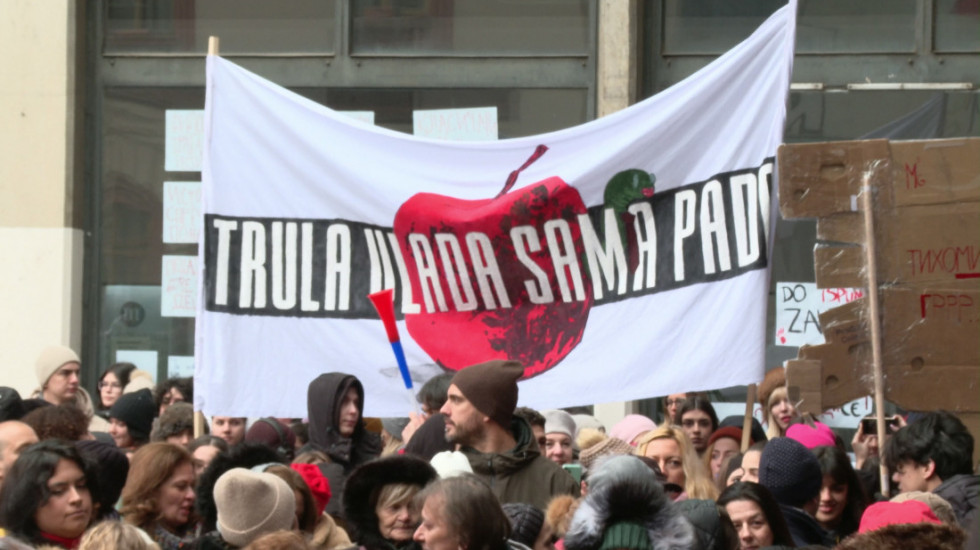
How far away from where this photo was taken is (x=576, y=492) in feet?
18.6

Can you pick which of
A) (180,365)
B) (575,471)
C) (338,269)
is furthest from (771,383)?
(180,365)

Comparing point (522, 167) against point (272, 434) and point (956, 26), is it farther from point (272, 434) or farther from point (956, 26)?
point (956, 26)

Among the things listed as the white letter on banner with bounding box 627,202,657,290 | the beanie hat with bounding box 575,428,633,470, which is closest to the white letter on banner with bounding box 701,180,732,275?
the white letter on banner with bounding box 627,202,657,290

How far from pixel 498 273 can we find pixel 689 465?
1.84 m

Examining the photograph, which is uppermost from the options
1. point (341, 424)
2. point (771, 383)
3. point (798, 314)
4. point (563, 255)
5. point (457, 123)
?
point (457, 123)

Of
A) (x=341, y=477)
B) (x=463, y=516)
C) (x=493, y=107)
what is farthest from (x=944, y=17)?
(x=463, y=516)

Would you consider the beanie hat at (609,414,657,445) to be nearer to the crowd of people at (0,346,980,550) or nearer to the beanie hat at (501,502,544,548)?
the crowd of people at (0,346,980,550)

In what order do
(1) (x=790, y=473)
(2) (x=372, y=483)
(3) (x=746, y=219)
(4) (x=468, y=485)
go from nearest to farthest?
(4) (x=468, y=485) < (2) (x=372, y=483) < (1) (x=790, y=473) < (3) (x=746, y=219)

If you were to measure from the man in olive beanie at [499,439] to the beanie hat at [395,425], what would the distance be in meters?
2.42

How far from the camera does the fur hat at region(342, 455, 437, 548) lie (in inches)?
202

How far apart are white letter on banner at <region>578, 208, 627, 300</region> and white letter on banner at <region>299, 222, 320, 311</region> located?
4.99 feet

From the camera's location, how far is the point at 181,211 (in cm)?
1116

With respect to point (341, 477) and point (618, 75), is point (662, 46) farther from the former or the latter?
point (341, 477)

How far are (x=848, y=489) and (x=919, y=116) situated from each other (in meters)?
4.37
